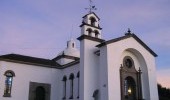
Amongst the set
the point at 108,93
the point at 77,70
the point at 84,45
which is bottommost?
the point at 108,93

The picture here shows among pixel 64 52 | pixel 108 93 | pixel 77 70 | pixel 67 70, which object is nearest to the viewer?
pixel 108 93

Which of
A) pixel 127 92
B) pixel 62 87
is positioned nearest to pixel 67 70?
pixel 62 87

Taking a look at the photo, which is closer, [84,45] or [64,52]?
[84,45]

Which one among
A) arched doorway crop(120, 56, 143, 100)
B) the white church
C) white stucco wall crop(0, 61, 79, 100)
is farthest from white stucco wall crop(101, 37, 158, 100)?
white stucco wall crop(0, 61, 79, 100)

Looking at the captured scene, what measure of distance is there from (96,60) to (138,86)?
4952 millimetres

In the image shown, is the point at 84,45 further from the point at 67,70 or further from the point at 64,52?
the point at 64,52

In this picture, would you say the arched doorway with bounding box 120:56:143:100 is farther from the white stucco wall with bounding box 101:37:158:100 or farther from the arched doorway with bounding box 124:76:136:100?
the white stucco wall with bounding box 101:37:158:100

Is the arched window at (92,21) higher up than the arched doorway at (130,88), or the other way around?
the arched window at (92,21)

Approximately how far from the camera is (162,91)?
126 feet

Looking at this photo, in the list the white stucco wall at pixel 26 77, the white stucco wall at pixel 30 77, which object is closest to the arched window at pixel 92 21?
the white stucco wall at pixel 30 77

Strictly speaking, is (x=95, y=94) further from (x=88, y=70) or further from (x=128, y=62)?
(x=128, y=62)

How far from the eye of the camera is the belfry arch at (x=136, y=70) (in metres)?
26.7

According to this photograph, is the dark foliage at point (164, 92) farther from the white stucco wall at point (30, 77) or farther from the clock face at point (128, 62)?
the white stucco wall at point (30, 77)

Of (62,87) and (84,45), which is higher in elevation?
(84,45)
